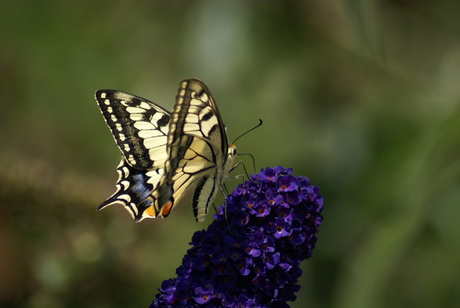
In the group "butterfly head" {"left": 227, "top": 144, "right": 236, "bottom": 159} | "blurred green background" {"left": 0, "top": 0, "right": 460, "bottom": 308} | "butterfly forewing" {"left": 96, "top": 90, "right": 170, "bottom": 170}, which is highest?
"butterfly forewing" {"left": 96, "top": 90, "right": 170, "bottom": 170}

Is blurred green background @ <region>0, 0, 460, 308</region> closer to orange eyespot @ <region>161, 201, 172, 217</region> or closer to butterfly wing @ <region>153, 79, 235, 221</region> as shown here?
butterfly wing @ <region>153, 79, 235, 221</region>

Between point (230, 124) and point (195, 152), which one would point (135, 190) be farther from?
point (230, 124)

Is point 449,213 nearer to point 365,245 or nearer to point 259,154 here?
point 365,245

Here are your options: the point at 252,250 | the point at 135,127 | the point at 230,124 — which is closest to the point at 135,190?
the point at 135,127

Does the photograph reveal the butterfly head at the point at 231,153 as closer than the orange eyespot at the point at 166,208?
No

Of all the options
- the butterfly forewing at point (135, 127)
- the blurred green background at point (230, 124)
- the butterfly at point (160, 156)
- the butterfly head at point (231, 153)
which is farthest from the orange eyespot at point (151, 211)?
the blurred green background at point (230, 124)

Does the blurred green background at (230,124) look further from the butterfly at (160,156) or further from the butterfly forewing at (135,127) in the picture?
the butterfly forewing at (135,127)

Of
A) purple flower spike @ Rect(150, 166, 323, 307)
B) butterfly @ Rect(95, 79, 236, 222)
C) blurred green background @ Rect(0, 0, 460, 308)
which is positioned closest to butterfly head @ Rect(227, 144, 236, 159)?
butterfly @ Rect(95, 79, 236, 222)
